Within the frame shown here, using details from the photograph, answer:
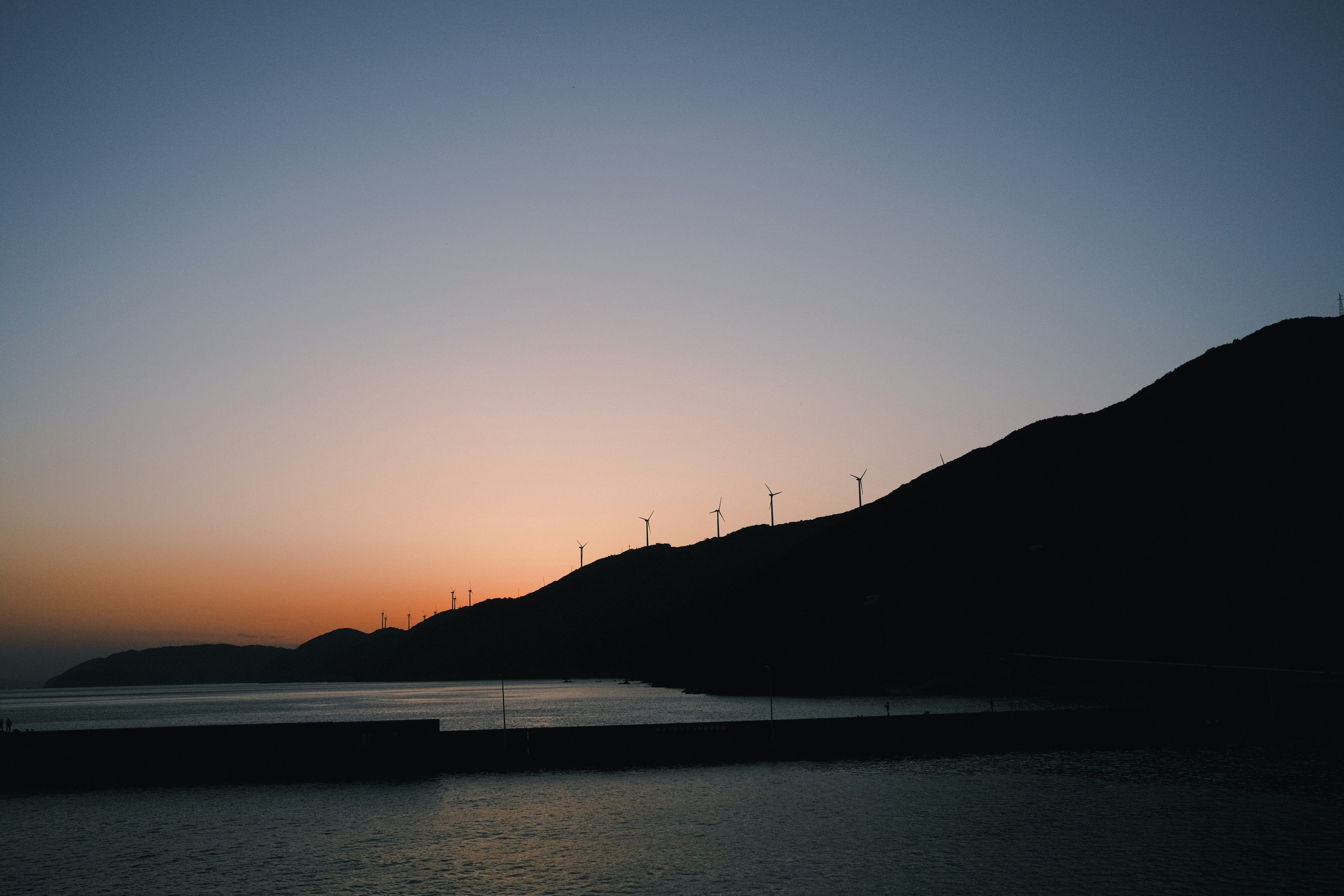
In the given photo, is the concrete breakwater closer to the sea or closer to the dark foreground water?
the sea

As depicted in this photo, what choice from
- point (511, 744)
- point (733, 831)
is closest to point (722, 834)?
point (733, 831)

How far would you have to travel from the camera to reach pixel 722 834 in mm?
44969

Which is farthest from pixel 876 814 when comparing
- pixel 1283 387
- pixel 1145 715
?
pixel 1283 387

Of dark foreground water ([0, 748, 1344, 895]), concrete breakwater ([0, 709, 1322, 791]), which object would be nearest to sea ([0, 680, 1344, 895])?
dark foreground water ([0, 748, 1344, 895])

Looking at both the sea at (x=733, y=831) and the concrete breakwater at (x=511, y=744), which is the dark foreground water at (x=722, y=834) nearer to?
the sea at (x=733, y=831)

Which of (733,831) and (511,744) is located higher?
(511,744)

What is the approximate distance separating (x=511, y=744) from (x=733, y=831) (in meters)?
30.9

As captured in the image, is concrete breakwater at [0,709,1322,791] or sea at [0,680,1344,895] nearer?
sea at [0,680,1344,895]

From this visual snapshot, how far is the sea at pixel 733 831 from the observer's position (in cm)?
3591

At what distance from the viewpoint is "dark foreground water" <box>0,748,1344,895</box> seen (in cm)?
3581

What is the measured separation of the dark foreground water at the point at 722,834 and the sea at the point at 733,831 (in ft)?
0.58

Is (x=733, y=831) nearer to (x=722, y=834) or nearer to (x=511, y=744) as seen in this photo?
(x=722, y=834)

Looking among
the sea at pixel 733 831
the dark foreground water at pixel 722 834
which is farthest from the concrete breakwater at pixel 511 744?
the dark foreground water at pixel 722 834

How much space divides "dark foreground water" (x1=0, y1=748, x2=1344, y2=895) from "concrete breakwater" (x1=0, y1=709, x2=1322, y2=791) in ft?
9.29
